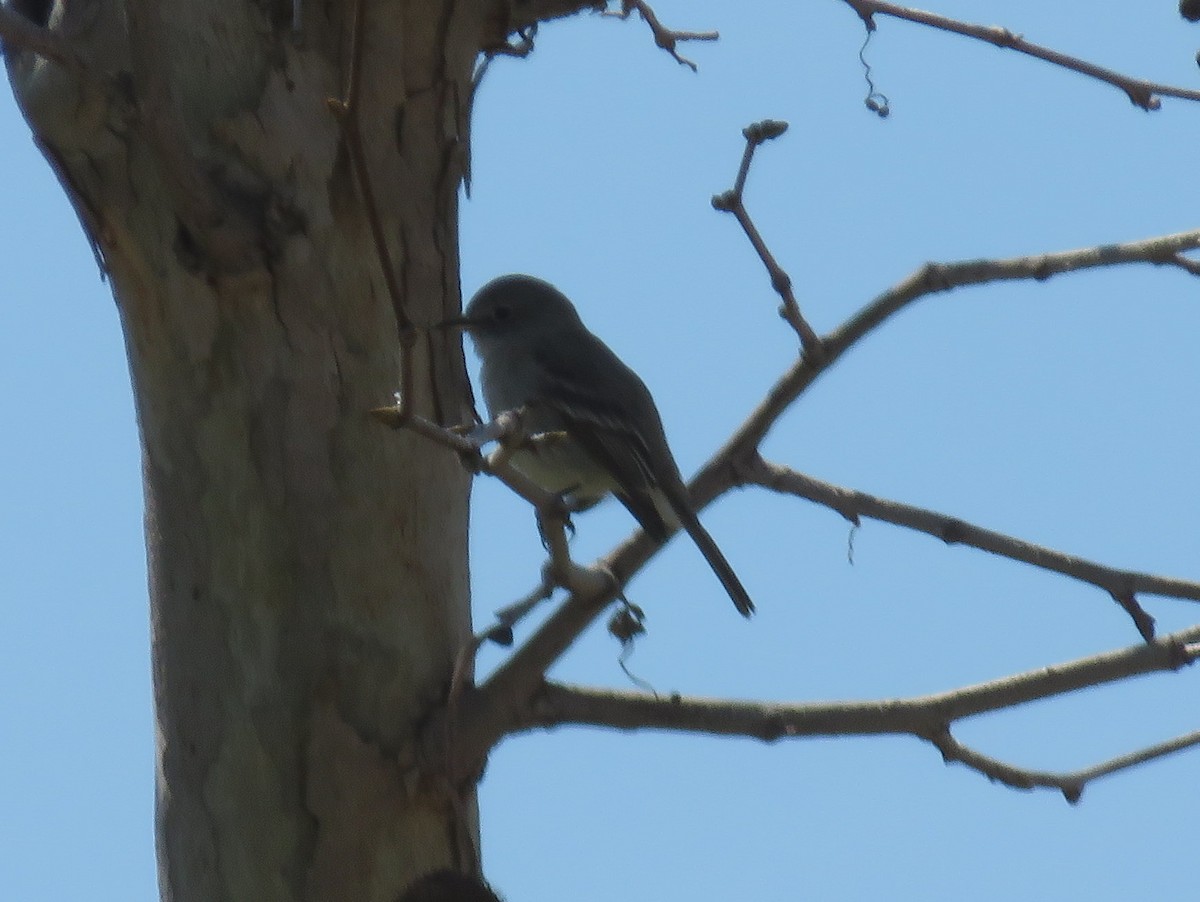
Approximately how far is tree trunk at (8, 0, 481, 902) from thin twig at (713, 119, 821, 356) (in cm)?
64

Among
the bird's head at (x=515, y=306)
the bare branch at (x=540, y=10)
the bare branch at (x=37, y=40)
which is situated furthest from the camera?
the bird's head at (x=515, y=306)

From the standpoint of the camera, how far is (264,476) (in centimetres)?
289

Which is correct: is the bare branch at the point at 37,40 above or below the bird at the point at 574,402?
below

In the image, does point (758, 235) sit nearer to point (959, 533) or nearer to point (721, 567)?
point (959, 533)

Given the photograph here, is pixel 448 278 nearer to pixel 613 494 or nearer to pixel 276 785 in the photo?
pixel 276 785

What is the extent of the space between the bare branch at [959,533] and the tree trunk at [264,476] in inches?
28.5

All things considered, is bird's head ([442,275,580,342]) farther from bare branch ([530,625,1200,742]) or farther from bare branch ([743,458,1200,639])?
bare branch ([530,625,1200,742])

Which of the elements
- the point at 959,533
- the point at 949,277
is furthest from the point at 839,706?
the point at 949,277

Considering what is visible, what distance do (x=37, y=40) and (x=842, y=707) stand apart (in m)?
1.80

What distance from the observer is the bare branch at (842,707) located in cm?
291

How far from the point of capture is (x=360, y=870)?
281 cm

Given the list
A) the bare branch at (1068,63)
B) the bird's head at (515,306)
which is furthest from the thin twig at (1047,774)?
the bird's head at (515,306)

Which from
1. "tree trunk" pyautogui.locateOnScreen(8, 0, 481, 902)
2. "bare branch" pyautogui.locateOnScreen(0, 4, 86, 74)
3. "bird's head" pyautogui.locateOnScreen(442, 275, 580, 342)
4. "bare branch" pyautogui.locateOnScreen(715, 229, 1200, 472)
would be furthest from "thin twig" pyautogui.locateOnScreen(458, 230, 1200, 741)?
"bird's head" pyautogui.locateOnScreen(442, 275, 580, 342)

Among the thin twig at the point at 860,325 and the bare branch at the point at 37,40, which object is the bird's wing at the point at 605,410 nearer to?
the thin twig at the point at 860,325
